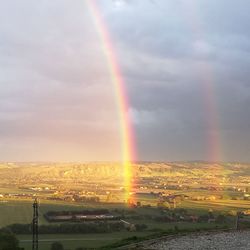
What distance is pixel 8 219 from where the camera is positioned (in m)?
62.4

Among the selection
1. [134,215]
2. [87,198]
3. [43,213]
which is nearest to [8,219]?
[43,213]

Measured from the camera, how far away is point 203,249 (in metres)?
17.8

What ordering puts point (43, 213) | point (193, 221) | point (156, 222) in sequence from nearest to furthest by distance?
point (193, 221) → point (156, 222) → point (43, 213)

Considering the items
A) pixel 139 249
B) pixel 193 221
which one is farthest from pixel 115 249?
pixel 193 221

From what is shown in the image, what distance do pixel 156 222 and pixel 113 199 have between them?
41.3 m

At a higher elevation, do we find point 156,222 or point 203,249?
point 203,249

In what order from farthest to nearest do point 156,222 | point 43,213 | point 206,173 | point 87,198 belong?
point 206,173, point 87,198, point 43,213, point 156,222

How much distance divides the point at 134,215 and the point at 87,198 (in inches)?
1141

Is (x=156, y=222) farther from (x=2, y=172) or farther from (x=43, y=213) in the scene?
(x=2, y=172)

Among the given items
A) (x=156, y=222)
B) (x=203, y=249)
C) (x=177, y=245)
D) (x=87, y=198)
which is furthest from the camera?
(x=87, y=198)

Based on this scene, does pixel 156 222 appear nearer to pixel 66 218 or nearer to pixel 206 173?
pixel 66 218

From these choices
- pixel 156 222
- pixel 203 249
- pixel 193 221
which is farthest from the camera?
pixel 156 222

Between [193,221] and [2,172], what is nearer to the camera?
[193,221]

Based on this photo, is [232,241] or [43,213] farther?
[43,213]
